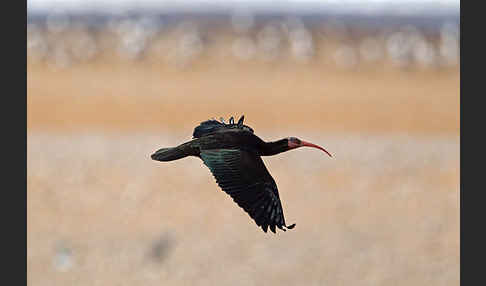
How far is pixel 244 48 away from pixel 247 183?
1564 centimetres

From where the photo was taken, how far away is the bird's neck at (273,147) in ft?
18.8

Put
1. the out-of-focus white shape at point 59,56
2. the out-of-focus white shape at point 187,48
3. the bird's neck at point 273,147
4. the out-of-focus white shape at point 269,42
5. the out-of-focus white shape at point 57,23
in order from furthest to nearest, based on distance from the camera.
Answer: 1. the out-of-focus white shape at point 57,23
2. the out-of-focus white shape at point 269,42
3. the out-of-focus white shape at point 187,48
4. the out-of-focus white shape at point 59,56
5. the bird's neck at point 273,147

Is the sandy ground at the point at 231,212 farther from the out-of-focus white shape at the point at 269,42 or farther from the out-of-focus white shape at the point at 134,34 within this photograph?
the out-of-focus white shape at the point at 269,42

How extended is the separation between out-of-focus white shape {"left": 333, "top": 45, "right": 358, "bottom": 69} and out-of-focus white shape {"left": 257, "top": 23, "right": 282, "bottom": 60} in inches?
47.8

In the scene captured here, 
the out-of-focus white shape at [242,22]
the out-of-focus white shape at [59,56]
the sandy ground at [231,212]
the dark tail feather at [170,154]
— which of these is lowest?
the sandy ground at [231,212]

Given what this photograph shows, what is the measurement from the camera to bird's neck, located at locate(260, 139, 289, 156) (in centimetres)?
574

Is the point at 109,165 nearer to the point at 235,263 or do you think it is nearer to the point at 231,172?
the point at 235,263

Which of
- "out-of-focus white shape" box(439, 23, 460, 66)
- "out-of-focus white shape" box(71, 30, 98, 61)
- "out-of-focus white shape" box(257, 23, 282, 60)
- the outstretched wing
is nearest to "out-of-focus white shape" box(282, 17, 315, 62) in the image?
"out-of-focus white shape" box(257, 23, 282, 60)

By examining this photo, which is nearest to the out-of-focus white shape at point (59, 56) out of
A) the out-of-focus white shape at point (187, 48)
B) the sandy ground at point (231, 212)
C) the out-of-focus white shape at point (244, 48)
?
the out-of-focus white shape at point (187, 48)

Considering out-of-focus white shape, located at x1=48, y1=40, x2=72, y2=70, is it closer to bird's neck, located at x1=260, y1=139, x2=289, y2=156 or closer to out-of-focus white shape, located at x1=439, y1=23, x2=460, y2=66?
out-of-focus white shape, located at x1=439, y1=23, x2=460, y2=66

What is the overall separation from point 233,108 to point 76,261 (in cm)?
507

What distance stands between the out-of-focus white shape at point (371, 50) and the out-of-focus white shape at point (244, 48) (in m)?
2.24

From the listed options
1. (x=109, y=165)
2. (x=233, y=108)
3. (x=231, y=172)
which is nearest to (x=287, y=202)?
(x=109, y=165)

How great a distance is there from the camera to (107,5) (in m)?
32.7
